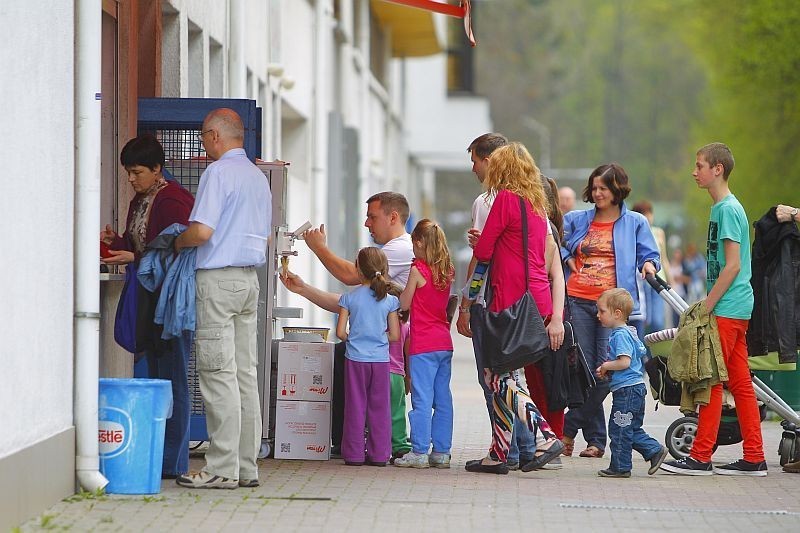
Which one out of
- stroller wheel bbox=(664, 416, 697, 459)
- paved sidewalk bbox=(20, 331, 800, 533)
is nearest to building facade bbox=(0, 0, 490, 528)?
paved sidewalk bbox=(20, 331, 800, 533)

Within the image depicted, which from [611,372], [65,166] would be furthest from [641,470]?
[65,166]

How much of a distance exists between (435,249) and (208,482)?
213 cm

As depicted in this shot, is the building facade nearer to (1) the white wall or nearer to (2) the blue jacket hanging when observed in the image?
(1) the white wall

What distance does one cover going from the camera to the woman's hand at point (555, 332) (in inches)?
370

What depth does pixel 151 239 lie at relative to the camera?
866cm

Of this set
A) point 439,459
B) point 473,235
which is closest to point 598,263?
point 473,235

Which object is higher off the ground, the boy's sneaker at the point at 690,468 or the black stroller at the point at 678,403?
the black stroller at the point at 678,403

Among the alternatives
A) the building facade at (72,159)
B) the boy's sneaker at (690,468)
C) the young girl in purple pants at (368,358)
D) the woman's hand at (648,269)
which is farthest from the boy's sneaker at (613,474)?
the building facade at (72,159)

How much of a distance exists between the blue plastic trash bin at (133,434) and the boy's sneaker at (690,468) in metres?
3.25

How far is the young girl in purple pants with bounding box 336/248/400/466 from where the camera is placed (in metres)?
9.70

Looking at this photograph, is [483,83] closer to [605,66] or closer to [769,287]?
[605,66]

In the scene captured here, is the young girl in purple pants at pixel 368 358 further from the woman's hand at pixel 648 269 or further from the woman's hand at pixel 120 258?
the woman's hand at pixel 648 269

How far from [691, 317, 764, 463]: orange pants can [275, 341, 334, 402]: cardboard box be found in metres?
2.26

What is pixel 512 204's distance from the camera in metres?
9.19
